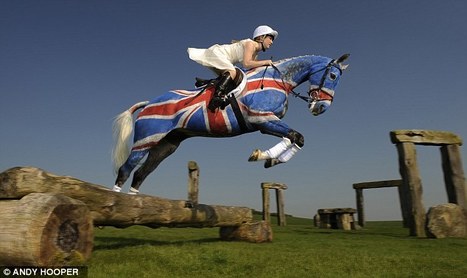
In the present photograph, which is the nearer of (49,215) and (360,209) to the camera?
(49,215)

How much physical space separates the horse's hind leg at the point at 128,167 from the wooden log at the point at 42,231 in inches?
73.3

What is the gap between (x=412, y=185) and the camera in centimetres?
992

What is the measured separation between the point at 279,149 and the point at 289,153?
0.44 ft

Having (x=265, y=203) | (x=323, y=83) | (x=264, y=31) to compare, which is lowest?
(x=265, y=203)

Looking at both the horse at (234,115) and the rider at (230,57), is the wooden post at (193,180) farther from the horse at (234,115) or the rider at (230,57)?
the rider at (230,57)

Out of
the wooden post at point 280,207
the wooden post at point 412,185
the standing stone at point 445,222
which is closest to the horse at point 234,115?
the wooden post at point 412,185

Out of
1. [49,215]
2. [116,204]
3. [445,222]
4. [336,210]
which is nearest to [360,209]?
[336,210]

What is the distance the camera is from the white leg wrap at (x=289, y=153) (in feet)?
13.3

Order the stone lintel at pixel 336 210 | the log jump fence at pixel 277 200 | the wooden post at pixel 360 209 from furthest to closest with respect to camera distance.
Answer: the log jump fence at pixel 277 200
the wooden post at pixel 360 209
the stone lintel at pixel 336 210

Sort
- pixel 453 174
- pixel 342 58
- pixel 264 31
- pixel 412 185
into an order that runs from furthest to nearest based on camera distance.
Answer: pixel 453 174 < pixel 412 185 < pixel 342 58 < pixel 264 31

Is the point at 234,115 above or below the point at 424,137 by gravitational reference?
below

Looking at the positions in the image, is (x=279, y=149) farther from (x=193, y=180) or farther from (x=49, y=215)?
(x=193, y=180)

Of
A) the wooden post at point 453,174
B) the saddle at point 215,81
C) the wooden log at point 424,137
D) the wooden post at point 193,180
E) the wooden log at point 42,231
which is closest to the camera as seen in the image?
the wooden log at point 42,231

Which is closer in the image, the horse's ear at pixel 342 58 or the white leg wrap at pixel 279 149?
the white leg wrap at pixel 279 149
